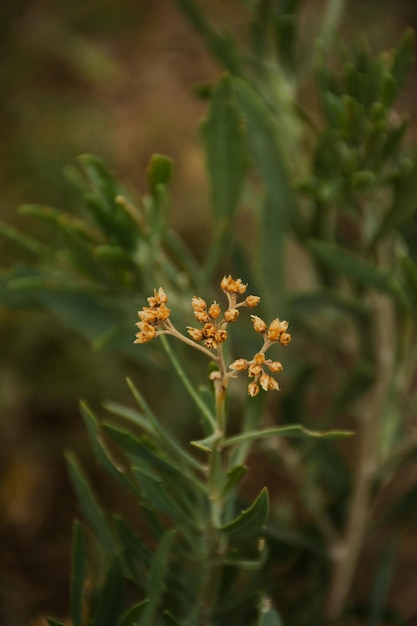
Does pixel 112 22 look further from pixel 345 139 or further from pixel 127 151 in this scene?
pixel 345 139

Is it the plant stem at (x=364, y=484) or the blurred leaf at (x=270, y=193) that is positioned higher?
the blurred leaf at (x=270, y=193)

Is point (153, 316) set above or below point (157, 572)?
above

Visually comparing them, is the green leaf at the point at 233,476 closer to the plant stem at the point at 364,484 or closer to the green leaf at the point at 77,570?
the green leaf at the point at 77,570

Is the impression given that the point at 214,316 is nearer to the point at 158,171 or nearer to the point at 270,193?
the point at 158,171

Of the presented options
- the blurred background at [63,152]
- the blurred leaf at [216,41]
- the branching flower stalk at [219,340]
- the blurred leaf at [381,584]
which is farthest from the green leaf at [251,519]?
the blurred background at [63,152]

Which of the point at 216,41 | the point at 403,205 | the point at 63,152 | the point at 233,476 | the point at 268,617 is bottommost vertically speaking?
the point at 268,617

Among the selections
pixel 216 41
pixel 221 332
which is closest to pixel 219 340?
pixel 221 332
